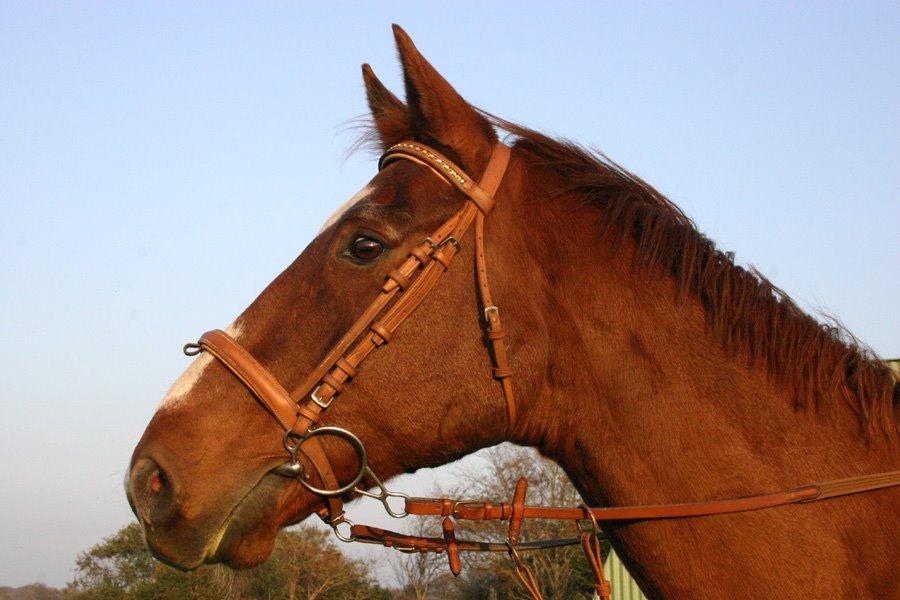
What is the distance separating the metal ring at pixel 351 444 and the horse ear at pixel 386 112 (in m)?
1.37

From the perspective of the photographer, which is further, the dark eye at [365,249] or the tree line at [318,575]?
the tree line at [318,575]

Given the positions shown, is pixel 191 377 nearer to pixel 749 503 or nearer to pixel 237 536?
pixel 237 536

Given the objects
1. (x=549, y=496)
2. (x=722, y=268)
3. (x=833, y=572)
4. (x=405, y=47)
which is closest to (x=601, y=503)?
(x=833, y=572)

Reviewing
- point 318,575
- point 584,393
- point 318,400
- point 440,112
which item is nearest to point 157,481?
point 318,400

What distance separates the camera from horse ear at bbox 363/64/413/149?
Result: 3803mm

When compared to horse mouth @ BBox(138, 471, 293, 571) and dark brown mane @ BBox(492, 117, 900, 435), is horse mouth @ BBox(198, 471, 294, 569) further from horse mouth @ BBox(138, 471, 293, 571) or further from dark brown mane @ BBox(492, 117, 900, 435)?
dark brown mane @ BBox(492, 117, 900, 435)

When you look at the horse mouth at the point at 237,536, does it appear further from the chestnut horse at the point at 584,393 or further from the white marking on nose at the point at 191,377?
the white marking on nose at the point at 191,377

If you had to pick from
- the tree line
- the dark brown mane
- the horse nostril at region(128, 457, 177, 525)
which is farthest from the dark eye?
the tree line

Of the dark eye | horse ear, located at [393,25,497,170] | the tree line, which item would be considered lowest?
the tree line

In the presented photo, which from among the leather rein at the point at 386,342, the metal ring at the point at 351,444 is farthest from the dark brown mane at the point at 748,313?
the metal ring at the point at 351,444

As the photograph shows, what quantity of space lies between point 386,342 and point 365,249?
1.27 ft

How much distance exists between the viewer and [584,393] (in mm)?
3273

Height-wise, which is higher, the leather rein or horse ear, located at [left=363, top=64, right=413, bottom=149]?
horse ear, located at [left=363, top=64, right=413, bottom=149]

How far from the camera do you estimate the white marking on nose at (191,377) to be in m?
3.12
